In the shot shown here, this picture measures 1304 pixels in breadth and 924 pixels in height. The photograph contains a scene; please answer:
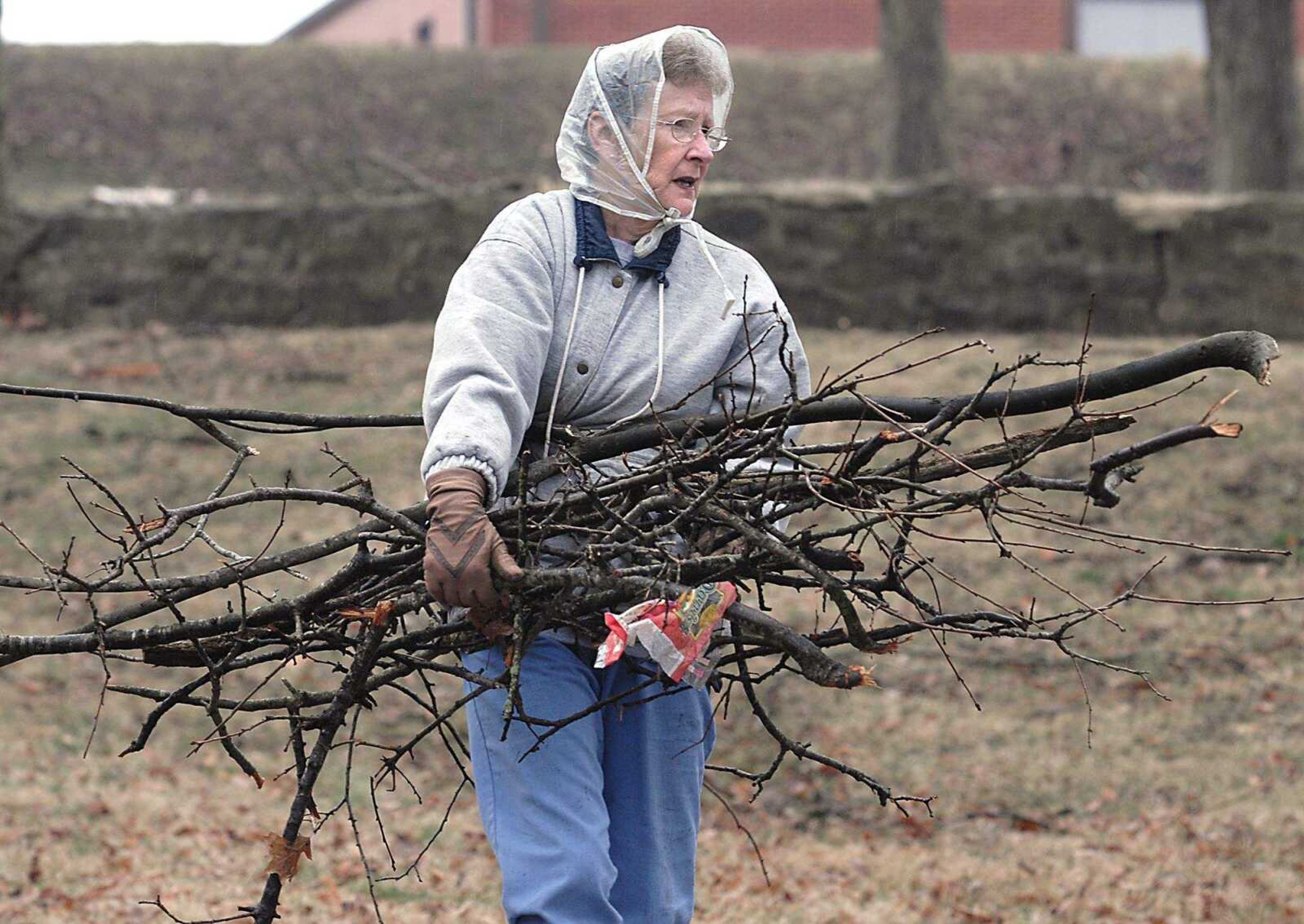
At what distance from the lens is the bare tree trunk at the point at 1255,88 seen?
489 inches

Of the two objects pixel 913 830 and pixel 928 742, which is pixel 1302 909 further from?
pixel 928 742

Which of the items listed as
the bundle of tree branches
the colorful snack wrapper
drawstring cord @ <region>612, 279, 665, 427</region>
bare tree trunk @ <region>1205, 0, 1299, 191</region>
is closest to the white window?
bare tree trunk @ <region>1205, 0, 1299, 191</region>

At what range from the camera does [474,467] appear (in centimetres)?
262

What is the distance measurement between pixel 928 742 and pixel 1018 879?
1.29m

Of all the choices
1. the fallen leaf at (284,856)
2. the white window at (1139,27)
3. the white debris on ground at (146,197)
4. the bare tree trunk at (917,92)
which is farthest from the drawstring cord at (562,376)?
the white window at (1139,27)

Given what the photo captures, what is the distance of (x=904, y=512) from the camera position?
8.18 ft

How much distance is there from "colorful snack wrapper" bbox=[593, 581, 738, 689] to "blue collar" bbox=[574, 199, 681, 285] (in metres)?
0.64

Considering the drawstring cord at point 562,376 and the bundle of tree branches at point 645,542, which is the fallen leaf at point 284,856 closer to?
the bundle of tree branches at point 645,542

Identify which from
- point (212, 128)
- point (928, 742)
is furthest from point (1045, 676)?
point (212, 128)

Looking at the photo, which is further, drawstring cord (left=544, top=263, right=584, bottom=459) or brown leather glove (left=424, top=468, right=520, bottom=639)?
Result: drawstring cord (left=544, top=263, right=584, bottom=459)

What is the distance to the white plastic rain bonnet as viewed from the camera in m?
3.02

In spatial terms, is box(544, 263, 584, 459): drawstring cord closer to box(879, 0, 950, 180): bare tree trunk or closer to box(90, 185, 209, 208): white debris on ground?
box(90, 185, 209, 208): white debris on ground

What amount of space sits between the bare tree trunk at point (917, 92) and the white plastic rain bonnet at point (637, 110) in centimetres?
1102

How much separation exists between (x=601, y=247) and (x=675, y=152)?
21cm
